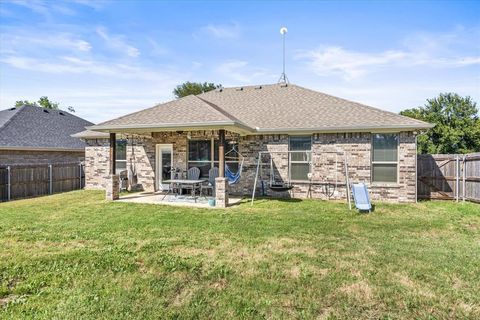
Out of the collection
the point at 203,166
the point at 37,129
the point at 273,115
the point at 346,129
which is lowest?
the point at 203,166

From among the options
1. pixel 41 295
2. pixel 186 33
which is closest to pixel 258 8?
pixel 186 33

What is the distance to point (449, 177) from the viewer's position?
11.0 meters

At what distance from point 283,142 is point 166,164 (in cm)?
526

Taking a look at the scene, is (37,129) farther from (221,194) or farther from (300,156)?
(300,156)

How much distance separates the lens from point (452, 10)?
9898 mm

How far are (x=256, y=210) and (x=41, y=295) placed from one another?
606 cm

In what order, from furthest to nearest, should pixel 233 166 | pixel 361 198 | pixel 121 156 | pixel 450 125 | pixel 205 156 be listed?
pixel 450 125 < pixel 121 156 < pixel 205 156 < pixel 233 166 < pixel 361 198

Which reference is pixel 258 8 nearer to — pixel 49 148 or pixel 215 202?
pixel 215 202

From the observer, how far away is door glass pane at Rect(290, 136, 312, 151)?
36.7 feet

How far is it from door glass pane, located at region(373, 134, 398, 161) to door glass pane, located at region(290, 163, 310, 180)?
8.14 feet

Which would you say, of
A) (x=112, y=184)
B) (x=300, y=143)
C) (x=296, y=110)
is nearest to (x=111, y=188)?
(x=112, y=184)

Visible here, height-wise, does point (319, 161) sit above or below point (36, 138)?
below

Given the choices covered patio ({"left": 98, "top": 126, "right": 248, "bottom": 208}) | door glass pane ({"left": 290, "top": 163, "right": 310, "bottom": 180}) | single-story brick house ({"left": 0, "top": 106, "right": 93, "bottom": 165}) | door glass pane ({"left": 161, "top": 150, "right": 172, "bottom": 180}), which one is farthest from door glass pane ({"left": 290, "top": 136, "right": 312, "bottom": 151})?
single-story brick house ({"left": 0, "top": 106, "right": 93, "bottom": 165})

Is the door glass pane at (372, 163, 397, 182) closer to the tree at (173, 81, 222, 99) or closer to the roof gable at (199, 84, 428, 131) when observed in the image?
the roof gable at (199, 84, 428, 131)
